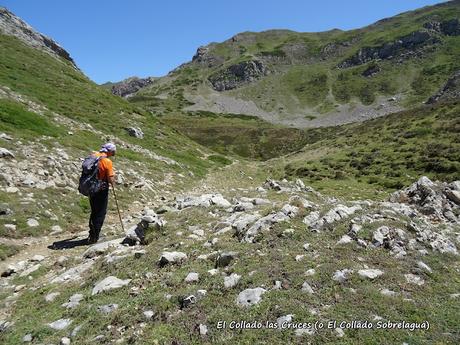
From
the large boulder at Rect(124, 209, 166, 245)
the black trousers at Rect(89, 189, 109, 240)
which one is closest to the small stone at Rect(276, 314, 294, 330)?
the large boulder at Rect(124, 209, 166, 245)

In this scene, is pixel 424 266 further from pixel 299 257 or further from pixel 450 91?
pixel 450 91

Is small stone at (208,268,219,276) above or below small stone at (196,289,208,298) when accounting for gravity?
above

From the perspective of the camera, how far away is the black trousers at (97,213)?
12664 millimetres

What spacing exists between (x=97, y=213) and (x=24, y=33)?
194 ft

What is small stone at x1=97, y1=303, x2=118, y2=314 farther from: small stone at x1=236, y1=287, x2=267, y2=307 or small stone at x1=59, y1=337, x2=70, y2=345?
small stone at x1=236, y1=287, x2=267, y2=307

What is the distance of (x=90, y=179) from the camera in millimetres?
12531

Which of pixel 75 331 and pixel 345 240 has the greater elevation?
pixel 345 240

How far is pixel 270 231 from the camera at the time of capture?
30.9ft

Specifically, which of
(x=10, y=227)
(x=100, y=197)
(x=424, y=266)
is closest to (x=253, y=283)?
(x=424, y=266)

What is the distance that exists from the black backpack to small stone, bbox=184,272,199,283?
19.9 ft

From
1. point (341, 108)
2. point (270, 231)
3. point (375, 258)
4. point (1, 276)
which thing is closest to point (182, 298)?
point (270, 231)

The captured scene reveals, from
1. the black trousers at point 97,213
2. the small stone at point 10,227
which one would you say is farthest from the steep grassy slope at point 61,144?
the black trousers at point 97,213

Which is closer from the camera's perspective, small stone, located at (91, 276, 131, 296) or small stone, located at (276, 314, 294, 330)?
small stone, located at (276, 314, 294, 330)

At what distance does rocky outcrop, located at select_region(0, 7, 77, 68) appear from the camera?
57.0 m
